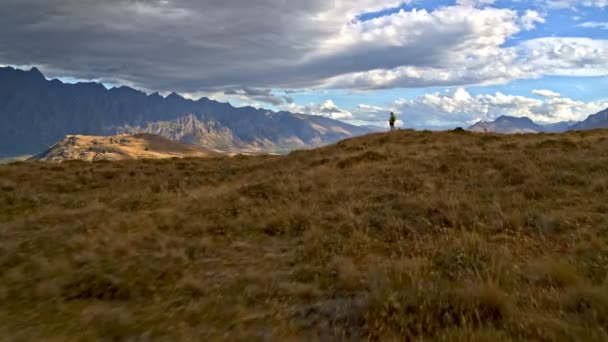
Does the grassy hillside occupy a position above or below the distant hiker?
below

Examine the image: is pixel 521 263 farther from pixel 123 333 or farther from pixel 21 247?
pixel 21 247

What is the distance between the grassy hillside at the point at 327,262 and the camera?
4962 mm

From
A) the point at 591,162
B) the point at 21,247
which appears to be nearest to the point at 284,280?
the point at 21,247

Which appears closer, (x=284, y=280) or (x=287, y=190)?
(x=284, y=280)

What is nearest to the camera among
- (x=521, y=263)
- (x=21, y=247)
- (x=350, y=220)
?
(x=521, y=263)

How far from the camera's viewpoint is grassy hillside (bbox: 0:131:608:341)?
496 cm

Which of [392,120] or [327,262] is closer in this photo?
[327,262]

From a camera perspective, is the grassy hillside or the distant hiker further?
the distant hiker

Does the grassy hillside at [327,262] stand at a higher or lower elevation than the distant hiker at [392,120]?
lower

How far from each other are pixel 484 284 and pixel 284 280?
123 inches

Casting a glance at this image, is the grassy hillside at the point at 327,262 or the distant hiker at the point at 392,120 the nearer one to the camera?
the grassy hillside at the point at 327,262

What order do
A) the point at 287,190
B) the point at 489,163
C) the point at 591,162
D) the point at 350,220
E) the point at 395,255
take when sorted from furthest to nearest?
1. the point at 489,163
2. the point at 591,162
3. the point at 287,190
4. the point at 350,220
5. the point at 395,255

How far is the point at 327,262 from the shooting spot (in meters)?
7.43

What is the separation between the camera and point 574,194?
11391 millimetres
